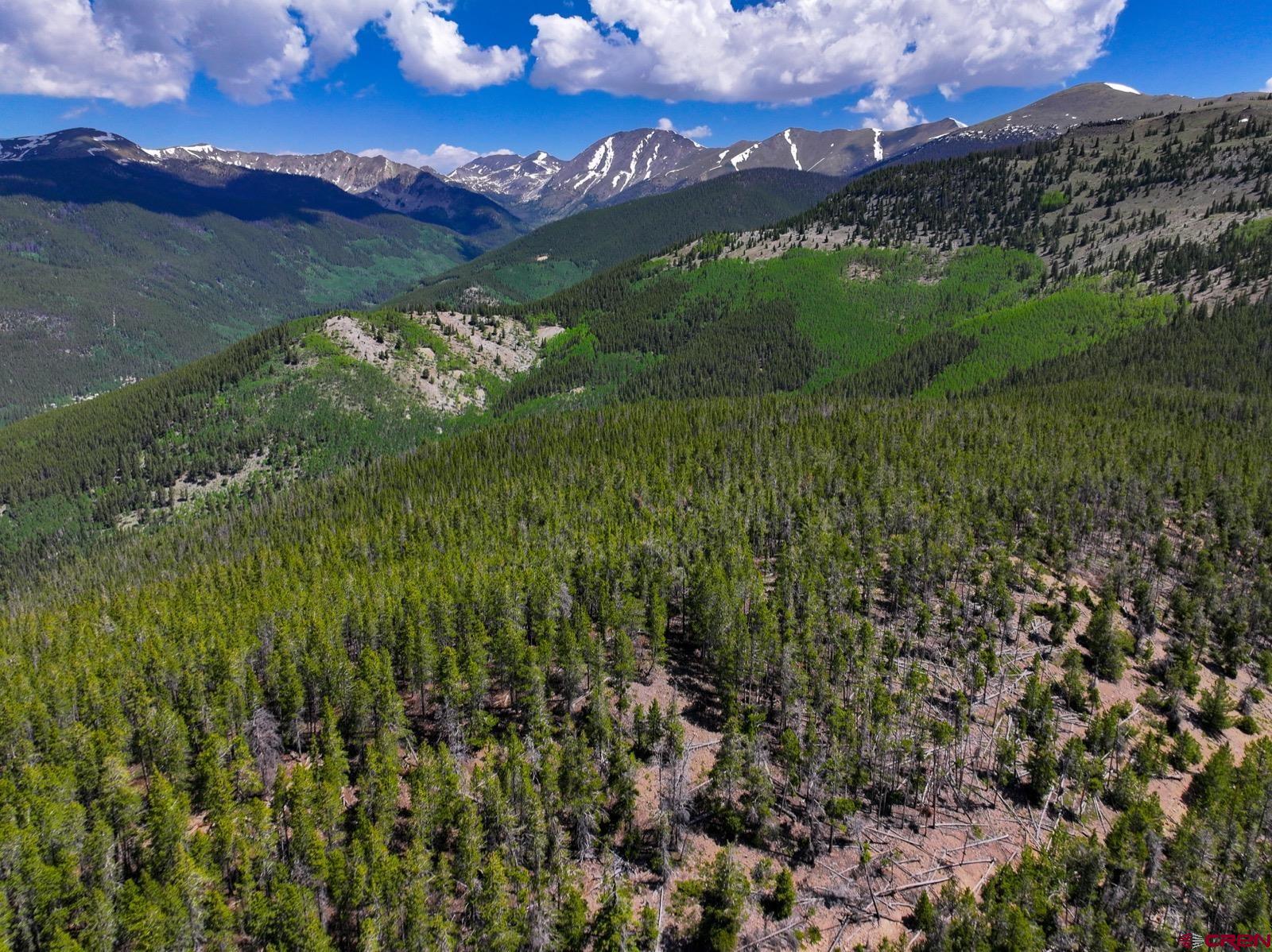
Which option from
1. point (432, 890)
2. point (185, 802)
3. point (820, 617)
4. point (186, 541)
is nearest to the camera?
point (432, 890)

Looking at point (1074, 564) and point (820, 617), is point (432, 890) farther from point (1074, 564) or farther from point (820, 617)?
point (1074, 564)

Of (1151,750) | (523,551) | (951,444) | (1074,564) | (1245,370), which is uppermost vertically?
(1245,370)

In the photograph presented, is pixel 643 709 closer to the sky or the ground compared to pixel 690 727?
closer to the sky

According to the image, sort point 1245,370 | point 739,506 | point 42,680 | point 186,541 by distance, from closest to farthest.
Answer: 1. point 42,680
2. point 739,506
3. point 186,541
4. point 1245,370

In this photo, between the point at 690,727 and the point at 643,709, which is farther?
the point at 690,727

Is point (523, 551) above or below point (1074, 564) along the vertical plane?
above

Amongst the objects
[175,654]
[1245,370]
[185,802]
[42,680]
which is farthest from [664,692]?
[1245,370]

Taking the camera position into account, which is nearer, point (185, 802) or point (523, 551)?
point (185, 802)
